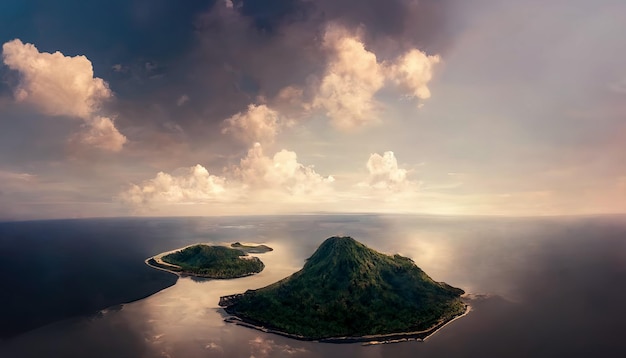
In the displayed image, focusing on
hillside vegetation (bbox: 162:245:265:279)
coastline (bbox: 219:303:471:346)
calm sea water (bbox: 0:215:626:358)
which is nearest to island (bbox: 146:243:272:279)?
hillside vegetation (bbox: 162:245:265:279)

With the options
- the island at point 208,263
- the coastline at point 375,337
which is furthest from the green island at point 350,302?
the island at point 208,263

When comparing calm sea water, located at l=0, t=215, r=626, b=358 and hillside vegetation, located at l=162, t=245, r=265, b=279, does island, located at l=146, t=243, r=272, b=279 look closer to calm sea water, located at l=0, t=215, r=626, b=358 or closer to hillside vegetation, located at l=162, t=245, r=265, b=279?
hillside vegetation, located at l=162, t=245, r=265, b=279

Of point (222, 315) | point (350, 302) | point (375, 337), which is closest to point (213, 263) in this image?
point (222, 315)

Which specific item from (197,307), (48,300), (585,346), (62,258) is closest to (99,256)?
(62,258)

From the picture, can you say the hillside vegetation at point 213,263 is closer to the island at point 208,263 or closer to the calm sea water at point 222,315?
the island at point 208,263

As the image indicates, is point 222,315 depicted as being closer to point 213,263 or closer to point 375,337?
point 375,337

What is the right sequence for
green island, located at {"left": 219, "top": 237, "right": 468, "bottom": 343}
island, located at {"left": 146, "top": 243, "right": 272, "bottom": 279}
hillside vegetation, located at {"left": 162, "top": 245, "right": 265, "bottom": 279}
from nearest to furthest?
green island, located at {"left": 219, "top": 237, "right": 468, "bottom": 343} → hillside vegetation, located at {"left": 162, "top": 245, "right": 265, "bottom": 279} → island, located at {"left": 146, "top": 243, "right": 272, "bottom": 279}

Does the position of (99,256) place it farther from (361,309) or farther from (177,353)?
(361,309)
